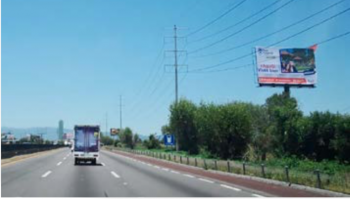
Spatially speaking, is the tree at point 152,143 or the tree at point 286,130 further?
the tree at point 152,143

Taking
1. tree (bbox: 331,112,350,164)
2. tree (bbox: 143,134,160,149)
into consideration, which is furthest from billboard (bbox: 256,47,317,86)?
tree (bbox: 143,134,160,149)

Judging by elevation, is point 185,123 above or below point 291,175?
above

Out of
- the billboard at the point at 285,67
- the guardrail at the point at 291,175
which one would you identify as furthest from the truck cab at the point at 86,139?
the billboard at the point at 285,67

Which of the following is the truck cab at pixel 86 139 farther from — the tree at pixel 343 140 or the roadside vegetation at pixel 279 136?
the tree at pixel 343 140

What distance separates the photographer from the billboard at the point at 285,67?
72.4 meters

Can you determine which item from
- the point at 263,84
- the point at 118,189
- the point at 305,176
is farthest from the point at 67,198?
the point at 263,84

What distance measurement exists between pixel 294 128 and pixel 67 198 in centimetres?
5317

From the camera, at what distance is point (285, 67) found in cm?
7350

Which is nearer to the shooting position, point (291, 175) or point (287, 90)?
point (291, 175)

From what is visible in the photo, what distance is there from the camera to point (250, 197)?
17828mm

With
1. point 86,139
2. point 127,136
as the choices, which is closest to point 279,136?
point 86,139

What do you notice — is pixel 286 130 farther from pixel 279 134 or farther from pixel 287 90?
pixel 287 90

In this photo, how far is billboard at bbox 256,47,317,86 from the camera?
7238 cm

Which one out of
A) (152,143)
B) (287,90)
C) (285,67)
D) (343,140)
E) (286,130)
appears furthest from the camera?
(152,143)
